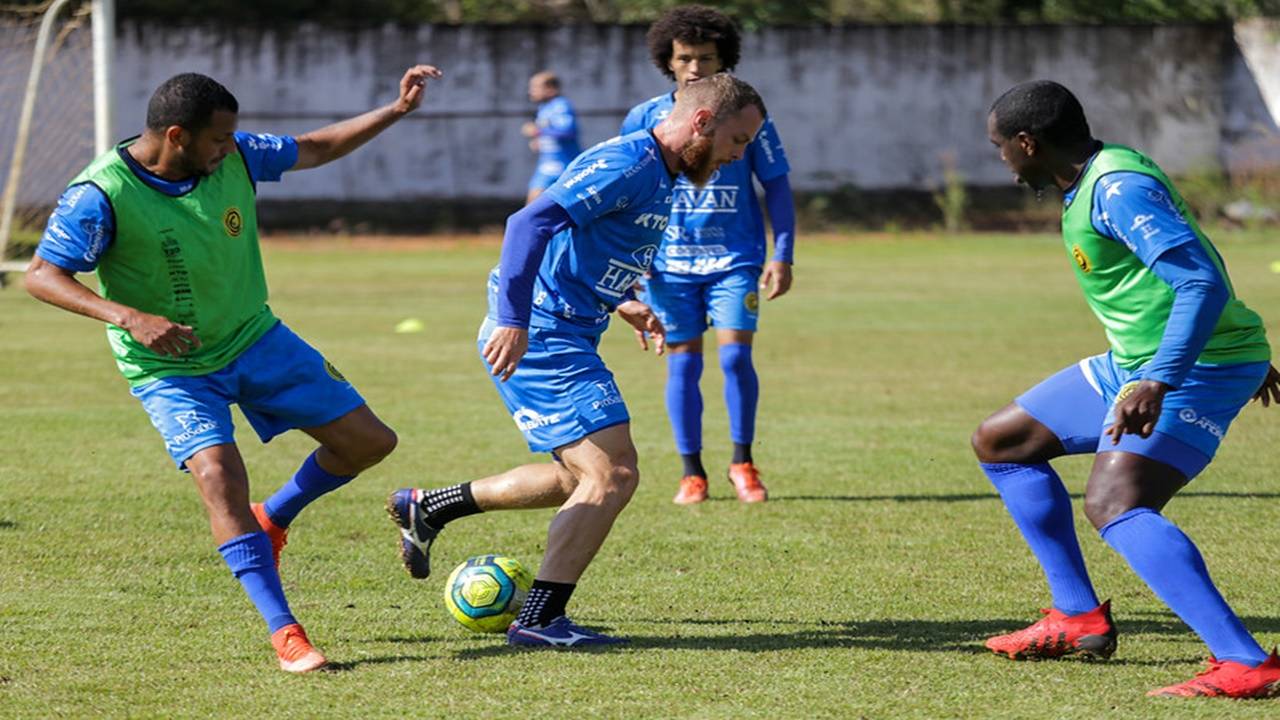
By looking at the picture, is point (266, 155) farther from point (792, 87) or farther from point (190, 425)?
point (792, 87)

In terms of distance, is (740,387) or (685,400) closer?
(685,400)

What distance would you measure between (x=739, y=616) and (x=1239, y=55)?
2808cm

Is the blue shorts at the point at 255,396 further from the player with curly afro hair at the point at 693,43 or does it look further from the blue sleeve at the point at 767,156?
the blue sleeve at the point at 767,156

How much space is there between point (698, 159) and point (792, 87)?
25.3 metres

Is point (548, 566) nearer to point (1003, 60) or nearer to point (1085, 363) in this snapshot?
point (1085, 363)

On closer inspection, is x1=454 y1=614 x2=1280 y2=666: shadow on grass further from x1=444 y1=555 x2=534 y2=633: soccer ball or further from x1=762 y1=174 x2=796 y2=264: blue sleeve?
x1=762 y1=174 x2=796 y2=264: blue sleeve

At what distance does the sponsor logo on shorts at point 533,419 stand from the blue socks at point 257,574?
0.96m

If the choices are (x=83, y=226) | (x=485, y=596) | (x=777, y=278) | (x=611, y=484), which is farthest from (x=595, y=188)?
(x=777, y=278)

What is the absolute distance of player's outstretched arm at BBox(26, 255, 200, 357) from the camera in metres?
5.27

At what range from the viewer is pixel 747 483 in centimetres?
871

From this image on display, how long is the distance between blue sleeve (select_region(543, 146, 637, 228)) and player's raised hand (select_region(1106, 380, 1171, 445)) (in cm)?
171

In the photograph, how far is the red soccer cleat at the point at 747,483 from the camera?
8.66m

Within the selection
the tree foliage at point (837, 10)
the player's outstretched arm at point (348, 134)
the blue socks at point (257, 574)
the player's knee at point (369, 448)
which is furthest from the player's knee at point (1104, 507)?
the tree foliage at point (837, 10)

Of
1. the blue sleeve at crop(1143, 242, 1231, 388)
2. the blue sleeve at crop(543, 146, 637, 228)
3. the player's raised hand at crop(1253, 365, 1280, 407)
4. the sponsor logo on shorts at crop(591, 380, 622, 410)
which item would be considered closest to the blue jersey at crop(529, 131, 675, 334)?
the blue sleeve at crop(543, 146, 637, 228)
